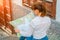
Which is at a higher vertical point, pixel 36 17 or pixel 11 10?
pixel 36 17

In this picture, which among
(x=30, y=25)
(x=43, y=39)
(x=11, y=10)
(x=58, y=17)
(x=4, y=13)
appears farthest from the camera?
(x=4, y=13)

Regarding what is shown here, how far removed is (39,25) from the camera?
192 centimetres

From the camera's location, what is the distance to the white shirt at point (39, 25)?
6.23ft

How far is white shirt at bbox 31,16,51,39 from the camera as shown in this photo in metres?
1.90

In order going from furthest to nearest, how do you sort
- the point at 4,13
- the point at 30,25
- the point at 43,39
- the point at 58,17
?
the point at 4,13 → the point at 58,17 → the point at 43,39 → the point at 30,25

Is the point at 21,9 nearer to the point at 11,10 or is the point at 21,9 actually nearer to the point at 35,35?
the point at 11,10

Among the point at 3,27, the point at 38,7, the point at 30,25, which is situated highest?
the point at 38,7

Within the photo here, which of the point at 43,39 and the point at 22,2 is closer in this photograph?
the point at 43,39

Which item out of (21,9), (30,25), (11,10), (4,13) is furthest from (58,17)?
(4,13)

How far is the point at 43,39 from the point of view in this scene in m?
2.04

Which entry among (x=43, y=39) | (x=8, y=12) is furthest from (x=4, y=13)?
(x=43, y=39)

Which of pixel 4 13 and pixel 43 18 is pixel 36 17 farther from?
pixel 4 13

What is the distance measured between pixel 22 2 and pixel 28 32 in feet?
7.37

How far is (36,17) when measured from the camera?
192 cm
